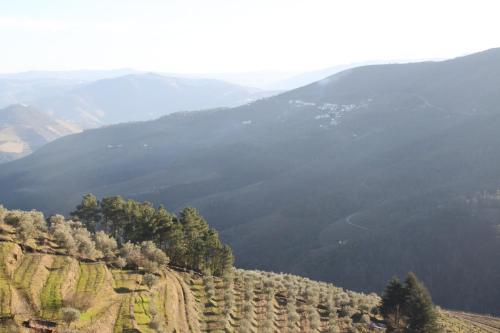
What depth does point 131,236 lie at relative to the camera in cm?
7706

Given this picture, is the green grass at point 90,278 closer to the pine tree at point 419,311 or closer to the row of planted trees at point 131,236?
the row of planted trees at point 131,236

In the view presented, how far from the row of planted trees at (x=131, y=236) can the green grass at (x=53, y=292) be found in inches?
231

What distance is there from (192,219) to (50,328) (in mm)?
47081

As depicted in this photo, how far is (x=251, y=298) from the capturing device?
6316 cm

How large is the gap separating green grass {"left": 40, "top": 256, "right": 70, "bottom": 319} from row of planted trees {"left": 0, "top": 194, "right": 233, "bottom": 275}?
5.87 metres

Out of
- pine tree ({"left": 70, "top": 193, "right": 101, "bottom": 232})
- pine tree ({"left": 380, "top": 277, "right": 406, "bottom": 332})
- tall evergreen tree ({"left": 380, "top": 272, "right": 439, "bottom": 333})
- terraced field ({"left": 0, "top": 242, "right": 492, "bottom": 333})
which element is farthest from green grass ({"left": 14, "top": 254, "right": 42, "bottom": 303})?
pine tree ({"left": 380, "top": 277, "right": 406, "bottom": 332})

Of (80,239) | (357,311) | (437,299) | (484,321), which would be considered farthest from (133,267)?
(437,299)

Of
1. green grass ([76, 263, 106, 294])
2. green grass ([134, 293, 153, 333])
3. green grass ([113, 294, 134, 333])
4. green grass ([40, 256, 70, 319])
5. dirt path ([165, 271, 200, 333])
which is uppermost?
green grass ([40, 256, 70, 319])

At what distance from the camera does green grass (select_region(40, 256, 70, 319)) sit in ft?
Result: 133

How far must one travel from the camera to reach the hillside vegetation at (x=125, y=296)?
137 ft

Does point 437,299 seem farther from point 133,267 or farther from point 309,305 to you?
point 133,267

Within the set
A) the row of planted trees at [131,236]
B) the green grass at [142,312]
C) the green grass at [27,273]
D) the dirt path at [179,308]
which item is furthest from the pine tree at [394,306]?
the green grass at [27,273]

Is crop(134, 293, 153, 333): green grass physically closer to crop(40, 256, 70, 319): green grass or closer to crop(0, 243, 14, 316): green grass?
crop(40, 256, 70, 319): green grass

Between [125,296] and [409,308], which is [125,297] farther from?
[409,308]
